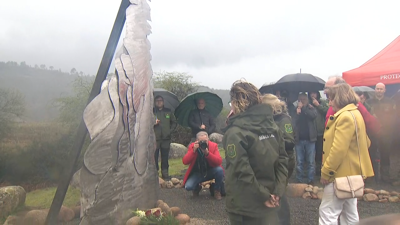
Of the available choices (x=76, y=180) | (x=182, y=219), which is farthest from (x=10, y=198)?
(x=182, y=219)

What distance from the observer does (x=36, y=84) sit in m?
3.71

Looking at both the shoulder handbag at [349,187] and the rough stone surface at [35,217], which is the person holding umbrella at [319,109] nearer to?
the shoulder handbag at [349,187]

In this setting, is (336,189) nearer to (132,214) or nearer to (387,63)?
(132,214)

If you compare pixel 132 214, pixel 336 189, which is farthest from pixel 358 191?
pixel 132 214

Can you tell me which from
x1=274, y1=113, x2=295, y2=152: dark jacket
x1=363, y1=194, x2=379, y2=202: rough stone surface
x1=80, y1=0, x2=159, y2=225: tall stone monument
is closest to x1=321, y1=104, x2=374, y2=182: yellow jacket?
x1=274, y1=113, x2=295, y2=152: dark jacket

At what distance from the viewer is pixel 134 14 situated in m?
4.02

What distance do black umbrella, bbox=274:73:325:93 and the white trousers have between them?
3644 mm

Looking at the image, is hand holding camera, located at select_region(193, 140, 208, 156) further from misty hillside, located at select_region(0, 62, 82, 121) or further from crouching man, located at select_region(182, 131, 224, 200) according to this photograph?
misty hillside, located at select_region(0, 62, 82, 121)

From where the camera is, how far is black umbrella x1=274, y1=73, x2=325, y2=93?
21.1 feet

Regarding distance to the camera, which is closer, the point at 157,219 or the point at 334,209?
the point at 334,209

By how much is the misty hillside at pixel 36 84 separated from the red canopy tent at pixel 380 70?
20.9 feet

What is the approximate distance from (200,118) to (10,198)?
3524 mm

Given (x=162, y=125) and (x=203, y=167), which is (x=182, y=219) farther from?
(x=162, y=125)

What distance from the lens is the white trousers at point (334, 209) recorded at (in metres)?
3.05
